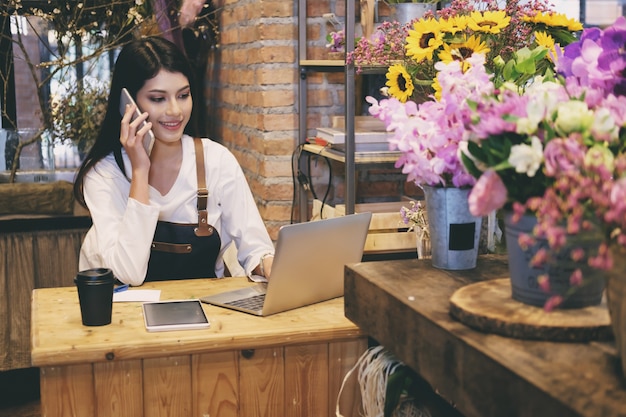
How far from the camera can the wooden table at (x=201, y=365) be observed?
1.73 metres

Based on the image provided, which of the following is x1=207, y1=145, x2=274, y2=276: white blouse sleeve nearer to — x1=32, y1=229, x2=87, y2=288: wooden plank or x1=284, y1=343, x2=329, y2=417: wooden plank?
x1=284, y1=343, x2=329, y2=417: wooden plank

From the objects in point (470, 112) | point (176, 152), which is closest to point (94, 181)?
point (176, 152)

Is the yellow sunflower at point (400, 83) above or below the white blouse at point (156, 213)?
above

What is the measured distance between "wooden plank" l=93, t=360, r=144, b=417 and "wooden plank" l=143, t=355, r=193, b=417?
16 mm

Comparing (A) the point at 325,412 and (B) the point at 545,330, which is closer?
(B) the point at 545,330

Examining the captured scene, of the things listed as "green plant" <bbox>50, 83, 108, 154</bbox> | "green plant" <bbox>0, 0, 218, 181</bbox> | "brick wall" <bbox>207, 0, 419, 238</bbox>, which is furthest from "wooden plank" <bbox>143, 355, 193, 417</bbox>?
"green plant" <bbox>50, 83, 108, 154</bbox>

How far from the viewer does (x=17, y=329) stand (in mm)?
3500

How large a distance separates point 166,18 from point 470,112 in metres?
2.83

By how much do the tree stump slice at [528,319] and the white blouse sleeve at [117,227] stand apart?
47.3 inches

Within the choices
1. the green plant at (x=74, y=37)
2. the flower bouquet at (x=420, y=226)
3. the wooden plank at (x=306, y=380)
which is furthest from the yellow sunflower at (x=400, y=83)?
the green plant at (x=74, y=37)

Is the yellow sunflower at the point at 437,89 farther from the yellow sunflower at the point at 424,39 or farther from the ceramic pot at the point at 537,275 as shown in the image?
the ceramic pot at the point at 537,275

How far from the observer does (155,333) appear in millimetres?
1802

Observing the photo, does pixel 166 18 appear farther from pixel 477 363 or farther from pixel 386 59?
pixel 477 363

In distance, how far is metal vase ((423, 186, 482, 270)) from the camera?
164 cm
